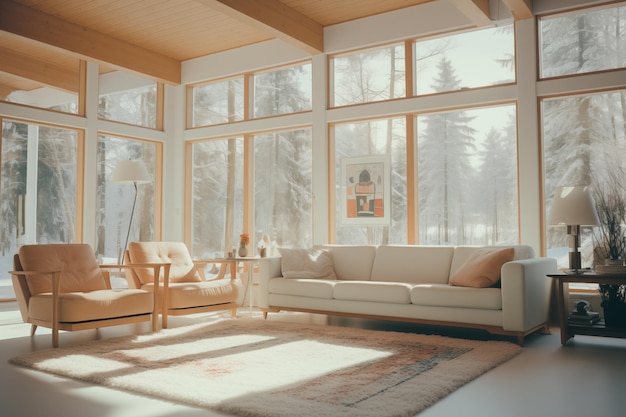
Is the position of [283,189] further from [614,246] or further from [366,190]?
[614,246]

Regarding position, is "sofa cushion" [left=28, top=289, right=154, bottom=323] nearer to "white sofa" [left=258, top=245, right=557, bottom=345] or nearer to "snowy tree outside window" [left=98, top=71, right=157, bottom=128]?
"white sofa" [left=258, top=245, right=557, bottom=345]

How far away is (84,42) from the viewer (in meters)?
7.63

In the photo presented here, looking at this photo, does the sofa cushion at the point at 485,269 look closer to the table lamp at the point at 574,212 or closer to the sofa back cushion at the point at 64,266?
the table lamp at the point at 574,212

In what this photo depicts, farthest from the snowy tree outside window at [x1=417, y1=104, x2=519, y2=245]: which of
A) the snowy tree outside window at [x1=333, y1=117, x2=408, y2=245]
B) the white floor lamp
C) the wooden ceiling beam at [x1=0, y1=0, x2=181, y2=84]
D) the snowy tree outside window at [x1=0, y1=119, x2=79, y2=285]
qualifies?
the snowy tree outside window at [x1=0, y1=119, x2=79, y2=285]

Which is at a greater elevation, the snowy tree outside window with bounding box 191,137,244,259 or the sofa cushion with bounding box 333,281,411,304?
the snowy tree outside window with bounding box 191,137,244,259

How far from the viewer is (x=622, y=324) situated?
15.6 ft

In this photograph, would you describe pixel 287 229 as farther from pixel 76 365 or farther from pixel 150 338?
pixel 76 365

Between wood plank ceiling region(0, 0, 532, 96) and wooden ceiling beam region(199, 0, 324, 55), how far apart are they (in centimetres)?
1

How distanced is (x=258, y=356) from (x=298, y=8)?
4.44 metres

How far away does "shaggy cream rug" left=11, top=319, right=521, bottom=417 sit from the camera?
3.10 meters

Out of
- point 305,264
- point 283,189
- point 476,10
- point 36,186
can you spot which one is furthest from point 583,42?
point 36,186

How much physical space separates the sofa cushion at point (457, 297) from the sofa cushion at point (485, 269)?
94 millimetres

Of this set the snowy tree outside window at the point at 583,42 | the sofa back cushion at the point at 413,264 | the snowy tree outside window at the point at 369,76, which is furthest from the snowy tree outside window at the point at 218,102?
the snowy tree outside window at the point at 583,42

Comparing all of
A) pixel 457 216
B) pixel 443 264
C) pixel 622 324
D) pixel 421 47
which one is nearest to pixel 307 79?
pixel 421 47
